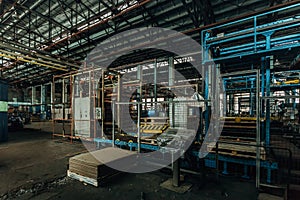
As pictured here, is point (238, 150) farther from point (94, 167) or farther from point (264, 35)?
point (94, 167)

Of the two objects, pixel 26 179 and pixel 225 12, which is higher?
pixel 225 12

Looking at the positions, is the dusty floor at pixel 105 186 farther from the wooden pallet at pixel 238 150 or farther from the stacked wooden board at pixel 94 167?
the wooden pallet at pixel 238 150

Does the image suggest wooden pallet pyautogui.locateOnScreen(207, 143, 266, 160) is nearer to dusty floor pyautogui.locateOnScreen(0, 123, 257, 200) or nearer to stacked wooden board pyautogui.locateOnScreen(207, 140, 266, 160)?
stacked wooden board pyautogui.locateOnScreen(207, 140, 266, 160)

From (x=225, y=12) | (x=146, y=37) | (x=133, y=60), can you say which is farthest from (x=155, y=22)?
(x=133, y=60)

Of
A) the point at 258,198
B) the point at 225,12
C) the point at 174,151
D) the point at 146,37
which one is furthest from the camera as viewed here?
the point at 146,37

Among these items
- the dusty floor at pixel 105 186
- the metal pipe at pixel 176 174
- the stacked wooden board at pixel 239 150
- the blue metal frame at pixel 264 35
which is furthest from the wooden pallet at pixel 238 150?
the blue metal frame at pixel 264 35

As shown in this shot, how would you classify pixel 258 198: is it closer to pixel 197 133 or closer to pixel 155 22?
pixel 197 133

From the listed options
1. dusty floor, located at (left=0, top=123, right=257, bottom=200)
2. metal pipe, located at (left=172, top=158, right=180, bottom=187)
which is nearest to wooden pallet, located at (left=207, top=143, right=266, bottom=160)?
dusty floor, located at (left=0, top=123, right=257, bottom=200)

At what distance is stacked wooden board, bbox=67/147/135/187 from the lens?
335 centimetres

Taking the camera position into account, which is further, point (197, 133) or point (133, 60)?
point (133, 60)

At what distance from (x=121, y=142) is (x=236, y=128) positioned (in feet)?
12.1

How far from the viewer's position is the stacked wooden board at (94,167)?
11.0 feet

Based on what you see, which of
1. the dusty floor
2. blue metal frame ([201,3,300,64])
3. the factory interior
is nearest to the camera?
the dusty floor

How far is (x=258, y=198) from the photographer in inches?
116
